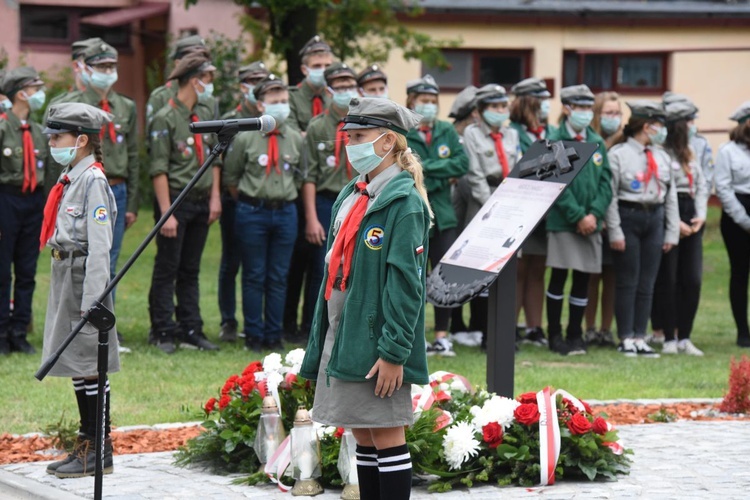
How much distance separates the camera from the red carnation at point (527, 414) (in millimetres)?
7262

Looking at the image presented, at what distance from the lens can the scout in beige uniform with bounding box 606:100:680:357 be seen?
1262 centimetres

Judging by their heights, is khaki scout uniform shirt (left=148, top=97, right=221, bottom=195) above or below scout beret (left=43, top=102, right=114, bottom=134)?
below

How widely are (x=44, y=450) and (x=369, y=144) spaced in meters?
3.47

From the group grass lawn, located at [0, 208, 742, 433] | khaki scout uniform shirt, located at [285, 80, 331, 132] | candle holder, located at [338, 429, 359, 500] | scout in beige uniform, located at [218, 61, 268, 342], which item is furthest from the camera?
khaki scout uniform shirt, located at [285, 80, 331, 132]

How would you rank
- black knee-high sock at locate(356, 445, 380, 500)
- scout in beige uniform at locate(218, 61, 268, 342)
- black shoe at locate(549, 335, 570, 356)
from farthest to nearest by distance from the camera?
black shoe at locate(549, 335, 570, 356) < scout in beige uniform at locate(218, 61, 268, 342) < black knee-high sock at locate(356, 445, 380, 500)

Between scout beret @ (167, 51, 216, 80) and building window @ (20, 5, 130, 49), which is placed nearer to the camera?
scout beret @ (167, 51, 216, 80)

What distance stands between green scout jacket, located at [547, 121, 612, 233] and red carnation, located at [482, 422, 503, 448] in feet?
17.9

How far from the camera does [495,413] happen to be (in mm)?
7344

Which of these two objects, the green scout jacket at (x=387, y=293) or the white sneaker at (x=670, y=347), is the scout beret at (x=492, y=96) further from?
the green scout jacket at (x=387, y=293)

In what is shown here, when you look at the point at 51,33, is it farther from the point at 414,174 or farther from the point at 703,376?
the point at 414,174

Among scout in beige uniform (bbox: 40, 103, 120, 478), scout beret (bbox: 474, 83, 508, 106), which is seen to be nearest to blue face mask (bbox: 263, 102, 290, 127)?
scout beret (bbox: 474, 83, 508, 106)

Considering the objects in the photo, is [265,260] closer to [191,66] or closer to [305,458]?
[191,66]

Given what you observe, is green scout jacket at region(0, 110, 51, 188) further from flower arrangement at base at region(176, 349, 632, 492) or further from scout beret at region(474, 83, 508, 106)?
flower arrangement at base at region(176, 349, 632, 492)

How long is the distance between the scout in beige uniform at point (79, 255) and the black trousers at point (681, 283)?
735cm
